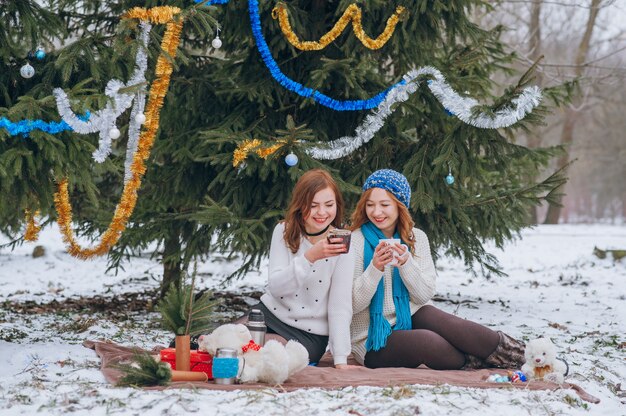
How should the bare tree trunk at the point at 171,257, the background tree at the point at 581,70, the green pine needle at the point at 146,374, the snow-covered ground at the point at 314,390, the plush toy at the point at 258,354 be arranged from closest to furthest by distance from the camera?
the snow-covered ground at the point at 314,390 → the green pine needle at the point at 146,374 → the plush toy at the point at 258,354 → the bare tree trunk at the point at 171,257 → the background tree at the point at 581,70

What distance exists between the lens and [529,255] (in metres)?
13.6

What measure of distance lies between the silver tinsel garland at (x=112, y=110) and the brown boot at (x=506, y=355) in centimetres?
270

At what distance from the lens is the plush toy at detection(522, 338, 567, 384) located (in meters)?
4.11

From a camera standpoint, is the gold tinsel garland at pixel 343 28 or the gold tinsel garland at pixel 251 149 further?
the gold tinsel garland at pixel 343 28

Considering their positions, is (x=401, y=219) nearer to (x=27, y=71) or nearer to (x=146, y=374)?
(x=146, y=374)

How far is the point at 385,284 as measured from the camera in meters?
4.55

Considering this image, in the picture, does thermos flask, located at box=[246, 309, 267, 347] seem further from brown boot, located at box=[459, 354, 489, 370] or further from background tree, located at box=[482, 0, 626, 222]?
background tree, located at box=[482, 0, 626, 222]

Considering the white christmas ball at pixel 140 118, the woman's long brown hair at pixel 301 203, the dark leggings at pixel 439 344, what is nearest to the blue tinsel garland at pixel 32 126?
the white christmas ball at pixel 140 118

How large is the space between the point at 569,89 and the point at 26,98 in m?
4.27

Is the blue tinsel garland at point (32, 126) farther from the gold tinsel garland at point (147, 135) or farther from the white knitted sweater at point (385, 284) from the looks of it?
the white knitted sweater at point (385, 284)

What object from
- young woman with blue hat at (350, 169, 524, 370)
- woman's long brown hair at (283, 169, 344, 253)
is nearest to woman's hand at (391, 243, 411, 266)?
young woman with blue hat at (350, 169, 524, 370)

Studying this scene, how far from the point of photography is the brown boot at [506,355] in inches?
175

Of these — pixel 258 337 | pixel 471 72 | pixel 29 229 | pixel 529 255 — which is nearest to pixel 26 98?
pixel 29 229

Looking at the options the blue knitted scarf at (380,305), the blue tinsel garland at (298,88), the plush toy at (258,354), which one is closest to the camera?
the plush toy at (258,354)
